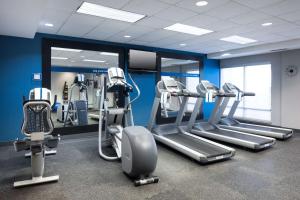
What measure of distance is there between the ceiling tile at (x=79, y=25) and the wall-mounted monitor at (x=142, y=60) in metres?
1.64

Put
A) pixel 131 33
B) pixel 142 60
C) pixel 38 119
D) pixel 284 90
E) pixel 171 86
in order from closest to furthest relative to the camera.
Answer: pixel 38 119, pixel 171 86, pixel 131 33, pixel 142 60, pixel 284 90

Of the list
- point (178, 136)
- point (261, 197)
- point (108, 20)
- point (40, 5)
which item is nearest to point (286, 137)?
point (178, 136)

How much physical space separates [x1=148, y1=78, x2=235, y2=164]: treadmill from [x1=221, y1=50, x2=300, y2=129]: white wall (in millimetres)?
3782

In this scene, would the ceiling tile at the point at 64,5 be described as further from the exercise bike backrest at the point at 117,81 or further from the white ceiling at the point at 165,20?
the exercise bike backrest at the point at 117,81

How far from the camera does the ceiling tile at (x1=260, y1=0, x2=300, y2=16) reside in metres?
3.32

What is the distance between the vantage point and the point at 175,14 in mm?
3842

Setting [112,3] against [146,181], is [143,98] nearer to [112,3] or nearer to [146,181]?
[112,3]

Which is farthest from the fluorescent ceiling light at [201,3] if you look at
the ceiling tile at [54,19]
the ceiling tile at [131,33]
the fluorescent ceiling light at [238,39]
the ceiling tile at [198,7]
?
the fluorescent ceiling light at [238,39]

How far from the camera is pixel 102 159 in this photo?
3.93 metres

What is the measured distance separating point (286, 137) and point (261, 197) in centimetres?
354

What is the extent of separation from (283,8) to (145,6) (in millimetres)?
2264

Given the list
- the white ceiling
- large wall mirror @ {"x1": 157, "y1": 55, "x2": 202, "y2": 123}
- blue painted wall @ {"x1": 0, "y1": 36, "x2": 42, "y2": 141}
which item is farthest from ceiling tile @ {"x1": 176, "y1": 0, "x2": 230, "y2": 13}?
large wall mirror @ {"x1": 157, "y1": 55, "x2": 202, "y2": 123}

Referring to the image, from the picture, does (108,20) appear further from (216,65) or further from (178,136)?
(216,65)

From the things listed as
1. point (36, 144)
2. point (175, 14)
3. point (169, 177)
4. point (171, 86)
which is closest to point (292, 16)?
point (175, 14)
